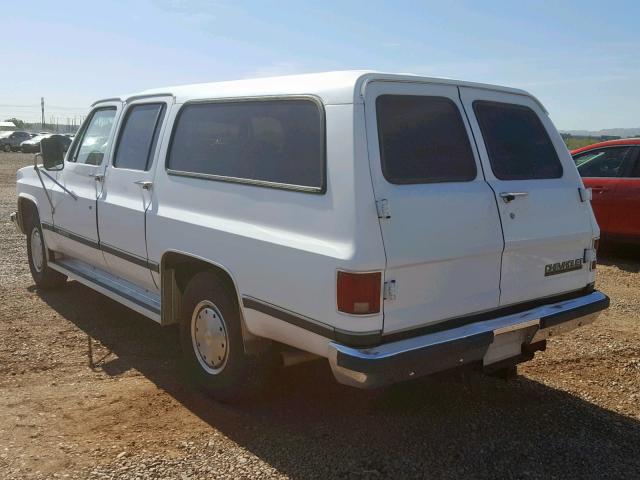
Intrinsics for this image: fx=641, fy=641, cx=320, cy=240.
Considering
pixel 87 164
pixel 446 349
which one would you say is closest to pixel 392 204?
pixel 446 349

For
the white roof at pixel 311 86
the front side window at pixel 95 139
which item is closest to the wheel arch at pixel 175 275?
the white roof at pixel 311 86

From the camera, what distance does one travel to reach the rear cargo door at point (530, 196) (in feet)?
12.0

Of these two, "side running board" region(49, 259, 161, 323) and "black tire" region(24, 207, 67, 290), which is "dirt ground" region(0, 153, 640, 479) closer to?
"side running board" region(49, 259, 161, 323)

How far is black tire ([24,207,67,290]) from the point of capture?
6589mm

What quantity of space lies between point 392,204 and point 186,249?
4.92 ft

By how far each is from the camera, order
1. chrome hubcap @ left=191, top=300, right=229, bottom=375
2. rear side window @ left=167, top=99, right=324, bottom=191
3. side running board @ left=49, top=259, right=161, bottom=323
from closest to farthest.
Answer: rear side window @ left=167, top=99, right=324, bottom=191 < chrome hubcap @ left=191, top=300, right=229, bottom=375 < side running board @ left=49, top=259, right=161, bottom=323

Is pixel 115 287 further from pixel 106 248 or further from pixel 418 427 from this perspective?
pixel 418 427

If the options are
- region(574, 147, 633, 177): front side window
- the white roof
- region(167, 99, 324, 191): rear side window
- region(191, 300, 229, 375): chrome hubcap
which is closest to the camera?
the white roof

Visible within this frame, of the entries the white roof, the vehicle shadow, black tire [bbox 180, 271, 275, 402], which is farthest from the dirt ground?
the white roof

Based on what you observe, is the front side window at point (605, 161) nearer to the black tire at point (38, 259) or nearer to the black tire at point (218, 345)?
the black tire at point (218, 345)

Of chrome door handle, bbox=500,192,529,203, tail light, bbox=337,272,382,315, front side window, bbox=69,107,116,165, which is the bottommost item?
tail light, bbox=337,272,382,315

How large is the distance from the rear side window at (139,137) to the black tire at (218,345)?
1134 mm

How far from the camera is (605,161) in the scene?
29.5 feet

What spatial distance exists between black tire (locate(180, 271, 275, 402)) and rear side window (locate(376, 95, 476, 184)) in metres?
1.29
